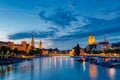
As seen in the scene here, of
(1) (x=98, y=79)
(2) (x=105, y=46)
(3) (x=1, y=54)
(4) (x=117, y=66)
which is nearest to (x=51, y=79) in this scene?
(1) (x=98, y=79)

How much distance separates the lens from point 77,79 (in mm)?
38125

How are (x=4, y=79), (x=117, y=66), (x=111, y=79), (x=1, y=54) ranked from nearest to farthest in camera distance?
(x=4, y=79), (x=111, y=79), (x=117, y=66), (x=1, y=54)

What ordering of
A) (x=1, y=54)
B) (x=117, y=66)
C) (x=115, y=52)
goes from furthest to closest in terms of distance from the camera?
(x=115, y=52) < (x=1, y=54) < (x=117, y=66)

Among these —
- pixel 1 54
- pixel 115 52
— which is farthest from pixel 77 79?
pixel 115 52

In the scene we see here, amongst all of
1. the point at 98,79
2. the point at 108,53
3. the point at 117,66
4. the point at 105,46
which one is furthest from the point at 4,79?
the point at 105,46

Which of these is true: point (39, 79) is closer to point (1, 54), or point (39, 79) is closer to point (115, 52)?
point (1, 54)

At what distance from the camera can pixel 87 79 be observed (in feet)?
123

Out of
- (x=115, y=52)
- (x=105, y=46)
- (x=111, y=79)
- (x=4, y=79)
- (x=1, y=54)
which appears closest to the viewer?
(x=4, y=79)

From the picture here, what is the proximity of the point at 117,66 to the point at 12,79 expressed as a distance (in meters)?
30.8

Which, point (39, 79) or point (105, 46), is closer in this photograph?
point (39, 79)

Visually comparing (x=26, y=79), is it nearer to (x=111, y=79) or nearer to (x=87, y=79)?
(x=87, y=79)

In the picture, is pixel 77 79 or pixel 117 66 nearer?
pixel 77 79

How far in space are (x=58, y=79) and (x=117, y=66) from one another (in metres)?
24.6

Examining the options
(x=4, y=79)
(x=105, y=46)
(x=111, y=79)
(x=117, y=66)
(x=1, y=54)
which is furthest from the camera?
(x=105, y=46)
